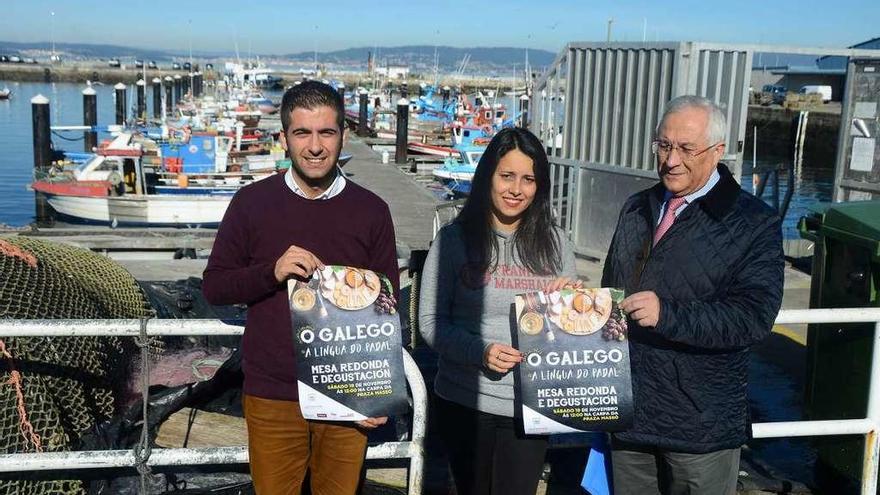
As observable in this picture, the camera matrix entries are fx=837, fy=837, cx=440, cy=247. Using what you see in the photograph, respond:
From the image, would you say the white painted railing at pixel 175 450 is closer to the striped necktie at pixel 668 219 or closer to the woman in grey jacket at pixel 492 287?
the woman in grey jacket at pixel 492 287

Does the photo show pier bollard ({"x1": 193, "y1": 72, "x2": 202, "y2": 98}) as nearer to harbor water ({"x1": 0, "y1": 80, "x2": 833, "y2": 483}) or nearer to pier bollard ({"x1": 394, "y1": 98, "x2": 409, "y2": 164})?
harbor water ({"x1": 0, "y1": 80, "x2": 833, "y2": 483})

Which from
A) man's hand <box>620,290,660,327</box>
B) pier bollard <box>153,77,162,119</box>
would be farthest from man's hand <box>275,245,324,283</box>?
pier bollard <box>153,77,162,119</box>

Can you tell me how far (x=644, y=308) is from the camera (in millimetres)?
2586

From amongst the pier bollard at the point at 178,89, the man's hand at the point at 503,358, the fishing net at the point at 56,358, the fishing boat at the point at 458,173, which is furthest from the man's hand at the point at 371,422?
the pier bollard at the point at 178,89

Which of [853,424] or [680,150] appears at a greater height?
[680,150]

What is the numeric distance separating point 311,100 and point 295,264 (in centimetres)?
57

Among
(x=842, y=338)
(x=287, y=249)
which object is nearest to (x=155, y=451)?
(x=287, y=249)

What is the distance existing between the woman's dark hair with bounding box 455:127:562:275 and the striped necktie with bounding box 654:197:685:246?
0.35 m

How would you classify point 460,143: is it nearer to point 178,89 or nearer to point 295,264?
point 295,264

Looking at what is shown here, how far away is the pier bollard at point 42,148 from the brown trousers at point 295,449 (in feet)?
71.1

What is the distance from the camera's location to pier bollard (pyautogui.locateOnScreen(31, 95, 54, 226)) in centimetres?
2292

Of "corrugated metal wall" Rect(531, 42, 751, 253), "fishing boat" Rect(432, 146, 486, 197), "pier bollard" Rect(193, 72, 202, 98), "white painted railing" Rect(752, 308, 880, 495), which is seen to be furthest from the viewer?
"pier bollard" Rect(193, 72, 202, 98)

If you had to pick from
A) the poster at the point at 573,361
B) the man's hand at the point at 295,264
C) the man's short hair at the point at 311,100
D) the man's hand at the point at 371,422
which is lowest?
the man's hand at the point at 371,422

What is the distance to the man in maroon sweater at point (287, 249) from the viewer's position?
2732 mm
